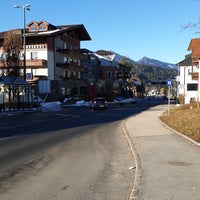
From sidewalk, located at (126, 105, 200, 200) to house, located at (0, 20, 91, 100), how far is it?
52832 mm

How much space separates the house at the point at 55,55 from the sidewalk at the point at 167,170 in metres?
52.8

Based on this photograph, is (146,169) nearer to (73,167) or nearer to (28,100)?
(73,167)

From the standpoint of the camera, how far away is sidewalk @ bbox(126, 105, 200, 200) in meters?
6.92

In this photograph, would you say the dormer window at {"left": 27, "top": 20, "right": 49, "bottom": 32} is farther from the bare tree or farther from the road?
the road

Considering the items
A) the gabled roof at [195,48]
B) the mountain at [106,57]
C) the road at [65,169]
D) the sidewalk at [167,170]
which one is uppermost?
the mountain at [106,57]

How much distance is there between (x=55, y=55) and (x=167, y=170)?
219 ft

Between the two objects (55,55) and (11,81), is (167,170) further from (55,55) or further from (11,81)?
(55,55)

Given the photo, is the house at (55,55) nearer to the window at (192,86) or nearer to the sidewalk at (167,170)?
the window at (192,86)

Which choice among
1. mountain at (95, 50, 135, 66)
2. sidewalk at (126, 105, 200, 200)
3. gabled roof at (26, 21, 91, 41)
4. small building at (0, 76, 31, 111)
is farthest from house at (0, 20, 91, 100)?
sidewalk at (126, 105, 200, 200)

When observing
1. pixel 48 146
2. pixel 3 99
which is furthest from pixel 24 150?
pixel 3 99

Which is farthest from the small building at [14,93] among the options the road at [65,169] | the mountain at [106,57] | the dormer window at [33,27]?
the mountain at [106,57]

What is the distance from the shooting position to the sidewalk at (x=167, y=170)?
692 centimetres

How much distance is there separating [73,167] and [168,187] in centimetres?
349

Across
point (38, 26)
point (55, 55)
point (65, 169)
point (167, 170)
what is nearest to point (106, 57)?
point (38, 26)
